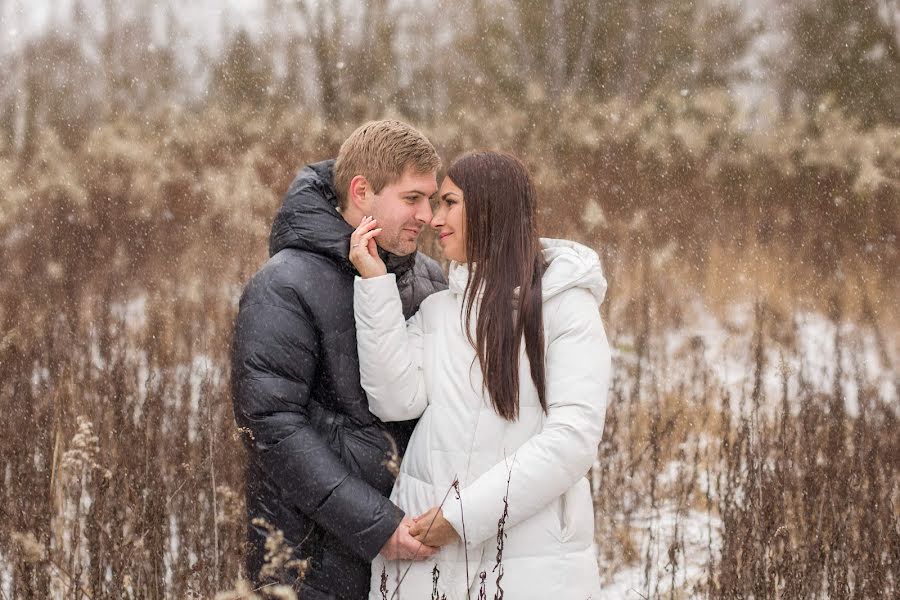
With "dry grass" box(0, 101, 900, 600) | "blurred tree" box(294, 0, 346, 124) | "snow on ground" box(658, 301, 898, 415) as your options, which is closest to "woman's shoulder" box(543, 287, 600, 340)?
"dry grass" box(0, 101, 900, 600)

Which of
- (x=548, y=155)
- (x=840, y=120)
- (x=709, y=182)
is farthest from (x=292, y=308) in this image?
(x=840, y=120)

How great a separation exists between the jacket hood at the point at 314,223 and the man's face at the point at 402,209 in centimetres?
5

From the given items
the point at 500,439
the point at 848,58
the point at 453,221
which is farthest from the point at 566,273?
the point at 848,58

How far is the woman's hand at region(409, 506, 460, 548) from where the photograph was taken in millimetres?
1965

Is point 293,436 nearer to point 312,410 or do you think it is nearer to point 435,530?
point 312,410

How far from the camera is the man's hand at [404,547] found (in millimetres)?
2014

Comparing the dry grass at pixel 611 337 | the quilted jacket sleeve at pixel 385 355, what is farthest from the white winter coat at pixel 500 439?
the dry grass at pixel 611 337

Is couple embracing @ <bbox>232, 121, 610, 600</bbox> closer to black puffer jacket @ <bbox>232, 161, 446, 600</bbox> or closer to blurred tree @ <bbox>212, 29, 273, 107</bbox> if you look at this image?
black puffer jacket @ <bbox>232, 161, 446, 600</bbox>

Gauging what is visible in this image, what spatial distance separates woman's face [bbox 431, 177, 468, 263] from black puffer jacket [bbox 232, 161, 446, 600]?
0.23 meters

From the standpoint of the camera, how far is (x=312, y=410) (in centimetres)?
215

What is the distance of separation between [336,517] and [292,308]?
519 millimetres

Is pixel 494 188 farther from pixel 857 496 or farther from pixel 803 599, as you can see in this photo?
pixel 857 496

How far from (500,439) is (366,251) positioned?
57 centimetres

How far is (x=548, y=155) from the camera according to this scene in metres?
6.92
